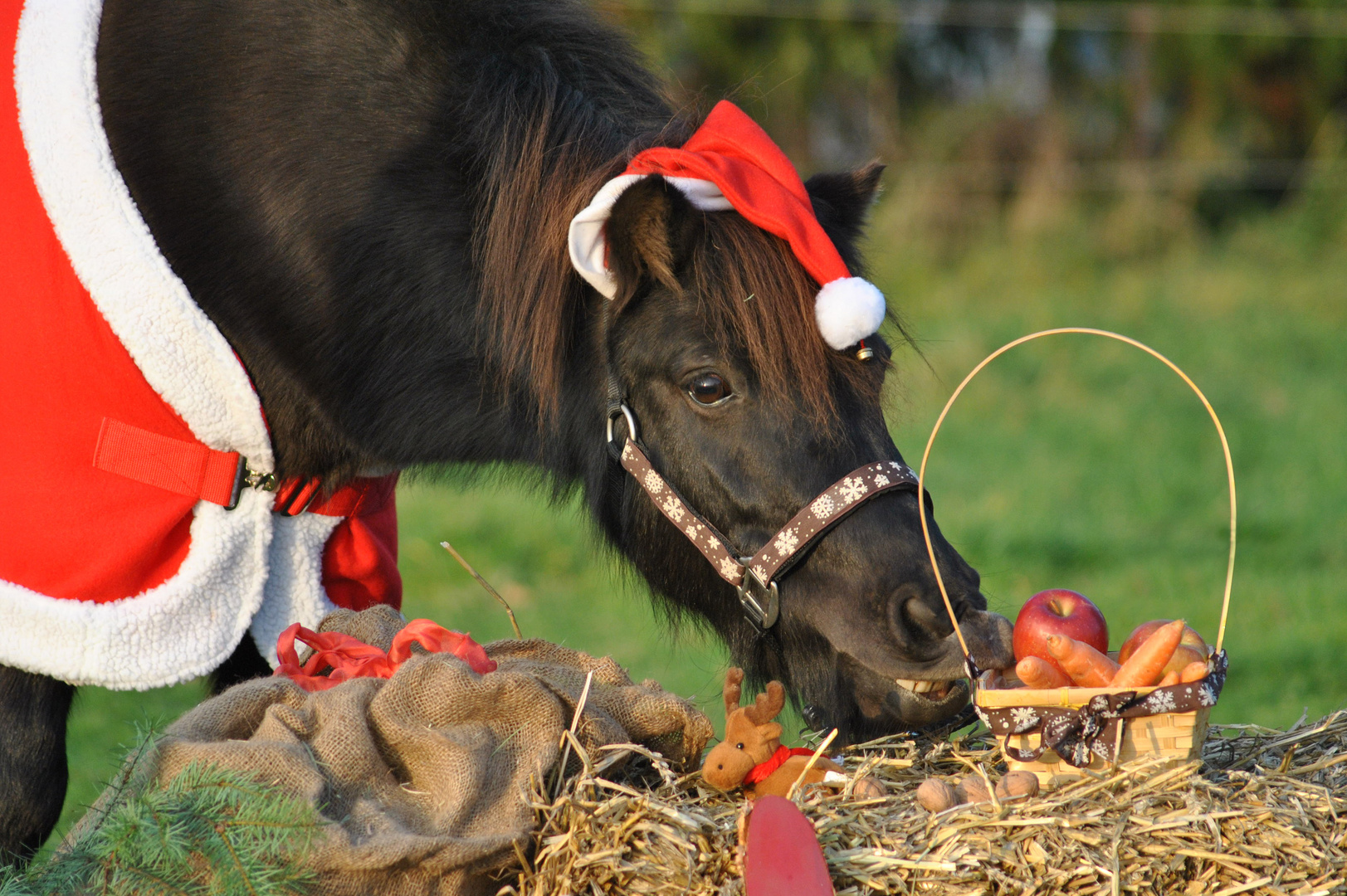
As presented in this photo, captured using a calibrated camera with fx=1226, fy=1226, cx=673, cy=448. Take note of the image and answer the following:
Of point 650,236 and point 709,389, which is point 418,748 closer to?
point 709,389

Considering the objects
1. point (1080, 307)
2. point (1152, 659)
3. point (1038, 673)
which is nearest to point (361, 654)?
point (1038, 673)

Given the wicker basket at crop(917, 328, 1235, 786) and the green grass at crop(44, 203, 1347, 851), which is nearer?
the wicker basket at crop(917, 328, 1235, 786)

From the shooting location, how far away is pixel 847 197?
2508mm

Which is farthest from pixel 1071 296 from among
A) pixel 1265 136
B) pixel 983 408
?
pixel 1265 136

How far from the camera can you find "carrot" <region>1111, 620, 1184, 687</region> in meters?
1.87

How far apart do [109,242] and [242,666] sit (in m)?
0.93

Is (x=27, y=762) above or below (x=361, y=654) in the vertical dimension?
below

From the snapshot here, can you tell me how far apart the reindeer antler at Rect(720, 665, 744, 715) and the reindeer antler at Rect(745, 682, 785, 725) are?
35mm

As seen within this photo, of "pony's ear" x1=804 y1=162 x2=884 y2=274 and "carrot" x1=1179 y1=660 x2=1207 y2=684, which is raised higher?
"pony's ear" x1=804 y1=162 x2=884 y2=274

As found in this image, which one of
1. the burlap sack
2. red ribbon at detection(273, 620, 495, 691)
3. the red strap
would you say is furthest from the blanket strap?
the burlap sack

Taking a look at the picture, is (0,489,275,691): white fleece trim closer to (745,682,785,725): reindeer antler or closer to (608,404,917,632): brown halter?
(608,404,917,632): brown halter

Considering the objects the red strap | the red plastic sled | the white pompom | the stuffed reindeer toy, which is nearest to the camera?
the red plastic sled

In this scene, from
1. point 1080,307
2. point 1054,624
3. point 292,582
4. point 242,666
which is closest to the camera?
point 1054,624

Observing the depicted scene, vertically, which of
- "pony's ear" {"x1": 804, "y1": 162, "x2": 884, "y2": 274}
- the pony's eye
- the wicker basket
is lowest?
the wicker basket
